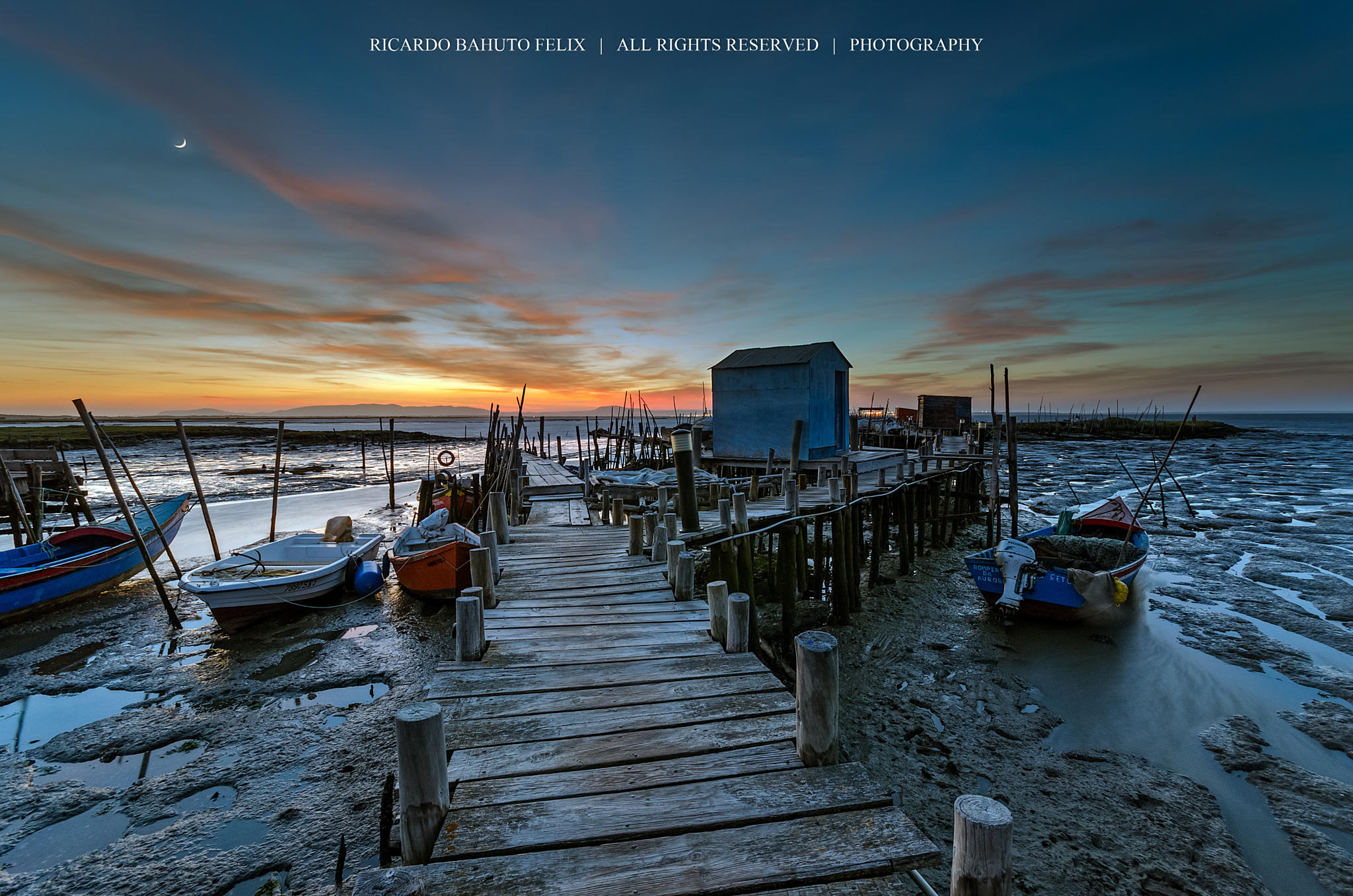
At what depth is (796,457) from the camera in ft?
63.8

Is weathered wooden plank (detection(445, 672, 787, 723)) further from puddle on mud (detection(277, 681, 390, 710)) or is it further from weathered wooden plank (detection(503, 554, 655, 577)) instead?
puddle on mud (detection(277, 681, 390, 710))

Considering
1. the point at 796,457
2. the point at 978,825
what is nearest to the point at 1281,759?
the point at 978,825

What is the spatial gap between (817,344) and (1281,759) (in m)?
17.7

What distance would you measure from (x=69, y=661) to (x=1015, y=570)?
58.2 feet

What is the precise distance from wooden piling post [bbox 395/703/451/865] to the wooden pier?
14 cm

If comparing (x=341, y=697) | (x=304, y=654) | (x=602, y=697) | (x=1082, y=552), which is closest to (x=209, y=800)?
(x=341, y=697)

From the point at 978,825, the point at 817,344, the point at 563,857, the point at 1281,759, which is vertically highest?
the point at 817,344

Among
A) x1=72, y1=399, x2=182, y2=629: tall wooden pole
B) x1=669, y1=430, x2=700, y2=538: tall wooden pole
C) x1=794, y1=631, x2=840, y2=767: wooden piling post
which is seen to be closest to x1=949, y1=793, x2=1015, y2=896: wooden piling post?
x1=794, y1=631, x2=840, y2=767: wooden piling post

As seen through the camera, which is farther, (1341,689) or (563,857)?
(1341,689)

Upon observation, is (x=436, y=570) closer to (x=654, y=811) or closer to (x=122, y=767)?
(x=122, y=767)

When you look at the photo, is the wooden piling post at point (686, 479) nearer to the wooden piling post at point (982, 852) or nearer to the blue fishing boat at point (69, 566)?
the wooden piling post at point (982, 852)

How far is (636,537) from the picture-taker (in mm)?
9492

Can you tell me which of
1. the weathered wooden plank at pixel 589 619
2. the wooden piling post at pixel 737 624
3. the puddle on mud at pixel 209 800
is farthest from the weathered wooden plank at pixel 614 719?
the puddle on mud at pixel 209 800

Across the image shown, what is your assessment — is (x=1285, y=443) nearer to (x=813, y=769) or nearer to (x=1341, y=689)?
(x=1341, y=689)
